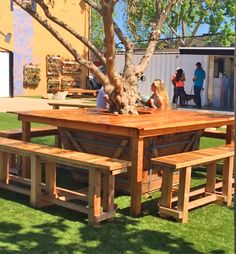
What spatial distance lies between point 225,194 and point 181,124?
0.95 metres

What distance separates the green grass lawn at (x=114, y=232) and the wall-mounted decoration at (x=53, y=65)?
21.6 m

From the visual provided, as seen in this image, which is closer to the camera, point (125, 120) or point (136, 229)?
point (136, 229)

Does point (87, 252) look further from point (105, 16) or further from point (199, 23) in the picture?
point (199, 23)

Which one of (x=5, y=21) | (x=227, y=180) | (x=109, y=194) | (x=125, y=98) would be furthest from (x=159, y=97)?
(x=5, y=21)

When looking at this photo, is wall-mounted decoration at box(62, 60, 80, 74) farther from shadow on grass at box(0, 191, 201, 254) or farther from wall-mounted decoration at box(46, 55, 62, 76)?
shadow on grass at box(0, 191, 201, 254)

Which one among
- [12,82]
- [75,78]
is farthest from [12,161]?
[75,78]

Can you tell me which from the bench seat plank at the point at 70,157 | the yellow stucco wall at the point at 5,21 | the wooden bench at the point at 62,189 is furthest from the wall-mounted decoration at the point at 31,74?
the bench seat plank at the point at 70,157

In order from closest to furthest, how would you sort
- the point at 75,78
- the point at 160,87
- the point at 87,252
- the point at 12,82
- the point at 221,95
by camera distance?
the point at 87,252
the point at 160,87
the point at 221,95
the point at 12,82
the point at 75,78

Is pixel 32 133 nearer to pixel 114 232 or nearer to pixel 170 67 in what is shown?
pixel 114 232

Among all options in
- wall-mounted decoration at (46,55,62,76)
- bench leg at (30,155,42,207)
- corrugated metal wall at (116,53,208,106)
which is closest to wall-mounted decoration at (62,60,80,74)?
wall-mounted decoration at (46,55,62,76)

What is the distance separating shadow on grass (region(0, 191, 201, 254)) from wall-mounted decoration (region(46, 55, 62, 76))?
22165 mm

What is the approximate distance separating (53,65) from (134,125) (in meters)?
22.1

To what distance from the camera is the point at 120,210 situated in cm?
541

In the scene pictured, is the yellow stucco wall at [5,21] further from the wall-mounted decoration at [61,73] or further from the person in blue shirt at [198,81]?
the person in blue shirt at [198,81]
